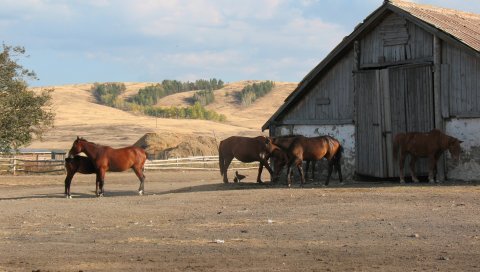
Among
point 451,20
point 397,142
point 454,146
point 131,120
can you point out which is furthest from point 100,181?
point 131,120

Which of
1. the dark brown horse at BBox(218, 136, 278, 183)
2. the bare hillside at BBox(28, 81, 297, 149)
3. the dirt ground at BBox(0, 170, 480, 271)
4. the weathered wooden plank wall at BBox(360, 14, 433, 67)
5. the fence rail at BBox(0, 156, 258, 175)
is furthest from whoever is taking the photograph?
the bare hillside at BBox(28, 81, 297, 149)

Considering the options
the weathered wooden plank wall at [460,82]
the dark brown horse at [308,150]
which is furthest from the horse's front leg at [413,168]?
the dark brown horse at [308,150]

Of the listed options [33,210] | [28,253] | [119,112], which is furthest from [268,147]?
[119,112]

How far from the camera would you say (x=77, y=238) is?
14.5m

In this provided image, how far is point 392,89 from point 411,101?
2.78 feet

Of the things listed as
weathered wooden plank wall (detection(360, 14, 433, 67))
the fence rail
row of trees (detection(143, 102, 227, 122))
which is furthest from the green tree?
row of trees (detection(143, 102, 227, 122))

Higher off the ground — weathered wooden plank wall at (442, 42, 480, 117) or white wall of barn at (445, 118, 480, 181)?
weathered wooden plank wall at (442, 42, 480, 117)

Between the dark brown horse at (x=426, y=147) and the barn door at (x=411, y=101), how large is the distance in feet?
2.42

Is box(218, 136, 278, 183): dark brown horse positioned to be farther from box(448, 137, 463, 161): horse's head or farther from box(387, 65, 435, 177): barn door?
box(448, 137, 463, 161): horse's head

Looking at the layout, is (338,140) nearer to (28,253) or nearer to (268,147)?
(268,147)

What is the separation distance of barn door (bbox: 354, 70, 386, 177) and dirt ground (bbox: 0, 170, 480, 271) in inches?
92.5

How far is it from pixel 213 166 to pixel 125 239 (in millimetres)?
34815

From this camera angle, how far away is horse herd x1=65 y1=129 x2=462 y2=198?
24.5 metres

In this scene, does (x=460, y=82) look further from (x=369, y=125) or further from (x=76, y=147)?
(x=76, y=147)
